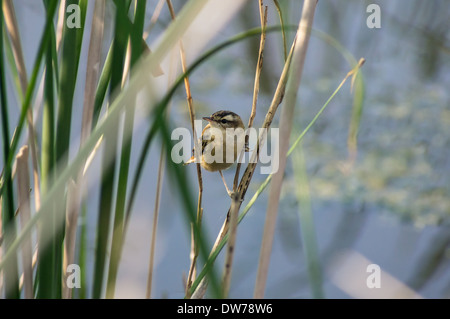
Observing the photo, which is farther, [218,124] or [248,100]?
[248,100]

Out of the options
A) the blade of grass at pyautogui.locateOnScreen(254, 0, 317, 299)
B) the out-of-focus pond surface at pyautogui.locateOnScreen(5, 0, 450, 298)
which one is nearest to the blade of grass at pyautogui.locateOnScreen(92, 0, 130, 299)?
the blade of grass at pyautogui.locateOnScreen(254, 0, 317, 299)

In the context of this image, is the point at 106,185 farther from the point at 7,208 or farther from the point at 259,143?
the point at 259,143

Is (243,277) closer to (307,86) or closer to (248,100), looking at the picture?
(248,100)

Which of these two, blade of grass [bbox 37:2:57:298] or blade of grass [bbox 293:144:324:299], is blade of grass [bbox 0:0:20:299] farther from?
blade of grass [bbox 293:144:324:299]

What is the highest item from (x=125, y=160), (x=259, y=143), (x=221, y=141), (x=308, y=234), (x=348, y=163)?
(x=348, y=163)

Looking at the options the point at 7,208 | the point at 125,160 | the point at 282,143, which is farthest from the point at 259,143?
the point at 7,208

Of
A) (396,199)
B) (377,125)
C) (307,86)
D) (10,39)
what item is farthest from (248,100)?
(10,39)

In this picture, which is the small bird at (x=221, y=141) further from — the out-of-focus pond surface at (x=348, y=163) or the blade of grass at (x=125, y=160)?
the out-of-focus pond surface at (x=348, y=163)
